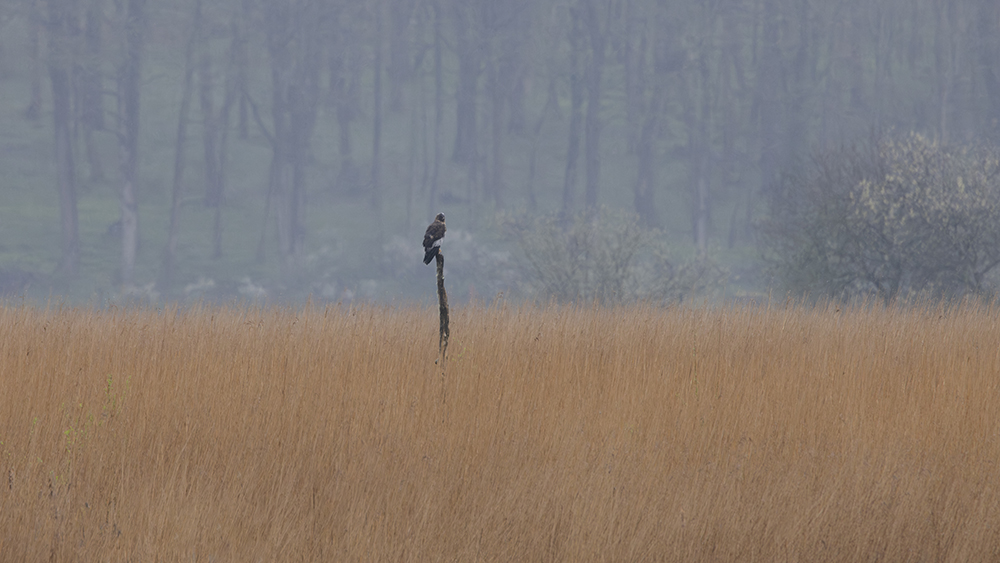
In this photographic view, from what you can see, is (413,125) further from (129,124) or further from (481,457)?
(481,457)

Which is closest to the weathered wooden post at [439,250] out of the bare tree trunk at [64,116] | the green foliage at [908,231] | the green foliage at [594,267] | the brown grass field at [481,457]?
the brown grass field at [481,457]

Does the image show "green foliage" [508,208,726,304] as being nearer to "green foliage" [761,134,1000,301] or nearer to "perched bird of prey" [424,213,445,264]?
Answer: "green foliage" [761,134,1000,301]

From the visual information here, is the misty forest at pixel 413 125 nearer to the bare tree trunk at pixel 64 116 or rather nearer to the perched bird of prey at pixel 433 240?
the bare tree trunk at pixel 64 116

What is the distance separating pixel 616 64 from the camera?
53625 millimetres

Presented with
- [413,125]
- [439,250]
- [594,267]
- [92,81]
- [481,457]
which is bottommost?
[481,457]

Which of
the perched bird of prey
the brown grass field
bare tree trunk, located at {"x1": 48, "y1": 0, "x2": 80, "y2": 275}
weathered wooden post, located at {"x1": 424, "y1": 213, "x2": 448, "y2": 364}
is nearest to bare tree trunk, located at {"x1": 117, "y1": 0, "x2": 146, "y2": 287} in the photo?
bare tree trunk, located at {"x1": 48, "y1": 0, "x2": 80, "y2": 275}

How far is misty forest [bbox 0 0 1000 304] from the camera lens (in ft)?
128

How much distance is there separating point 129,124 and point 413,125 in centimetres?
1602

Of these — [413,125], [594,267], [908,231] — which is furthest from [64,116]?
[908,231]

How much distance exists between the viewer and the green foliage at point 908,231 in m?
20.7

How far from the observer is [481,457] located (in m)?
5.27

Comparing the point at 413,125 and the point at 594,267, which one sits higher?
the point at 413,125

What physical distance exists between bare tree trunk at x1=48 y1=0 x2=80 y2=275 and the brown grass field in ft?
98.6

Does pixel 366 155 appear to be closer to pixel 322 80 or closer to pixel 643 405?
pixel 322 80
